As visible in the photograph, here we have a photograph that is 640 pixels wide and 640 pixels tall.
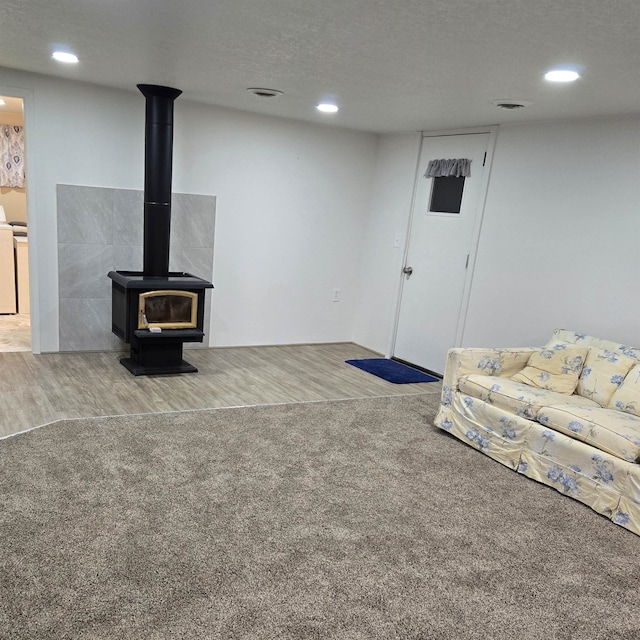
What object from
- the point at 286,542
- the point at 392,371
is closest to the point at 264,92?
the point at 392,371

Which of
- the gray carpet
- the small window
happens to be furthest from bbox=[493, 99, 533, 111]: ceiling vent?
the gray carpet

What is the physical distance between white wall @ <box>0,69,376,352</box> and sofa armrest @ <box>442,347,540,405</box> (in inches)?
91.9

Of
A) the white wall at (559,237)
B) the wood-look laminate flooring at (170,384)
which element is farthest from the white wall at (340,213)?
the wood-look laminate flooring at (170,384)

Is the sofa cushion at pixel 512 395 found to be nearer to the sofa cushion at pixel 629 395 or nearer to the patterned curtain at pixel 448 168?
the sofa cushion at pixel 629 395

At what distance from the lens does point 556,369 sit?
3.47 meters

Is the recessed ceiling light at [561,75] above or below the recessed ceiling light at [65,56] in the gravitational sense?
above

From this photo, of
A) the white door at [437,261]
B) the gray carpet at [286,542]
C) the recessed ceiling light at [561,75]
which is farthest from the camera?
the white door at [437,261]

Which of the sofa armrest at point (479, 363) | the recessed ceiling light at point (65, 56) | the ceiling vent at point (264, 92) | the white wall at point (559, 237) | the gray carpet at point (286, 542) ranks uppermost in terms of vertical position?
the ceiling vent at point (264, 92)

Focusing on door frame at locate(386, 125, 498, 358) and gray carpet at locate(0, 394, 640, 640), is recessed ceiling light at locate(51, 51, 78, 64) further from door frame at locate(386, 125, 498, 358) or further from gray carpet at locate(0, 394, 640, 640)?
door frame at locate(386, 125, 498, 358)

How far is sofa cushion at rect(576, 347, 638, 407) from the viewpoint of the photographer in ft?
10.7

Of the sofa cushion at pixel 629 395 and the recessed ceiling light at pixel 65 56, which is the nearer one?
the sofa cushion at pixel 629 395

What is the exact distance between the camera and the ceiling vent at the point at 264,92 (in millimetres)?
3795

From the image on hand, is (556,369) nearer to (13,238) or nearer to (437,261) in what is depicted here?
(437,261)

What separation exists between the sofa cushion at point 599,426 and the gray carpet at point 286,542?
0.34m
